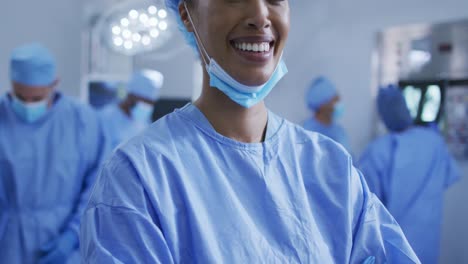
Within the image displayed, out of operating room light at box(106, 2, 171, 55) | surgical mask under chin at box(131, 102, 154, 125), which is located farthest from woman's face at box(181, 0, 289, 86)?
surgical mask under chin at box(131, 102, 154, 125)

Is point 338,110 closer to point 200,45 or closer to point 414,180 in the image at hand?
point 414,180

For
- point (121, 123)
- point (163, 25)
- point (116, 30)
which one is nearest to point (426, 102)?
point (163, 25)

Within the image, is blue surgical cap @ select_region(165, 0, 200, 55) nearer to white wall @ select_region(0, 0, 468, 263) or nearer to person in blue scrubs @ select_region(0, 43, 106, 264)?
person in blue scrubs @ select_region(0, 43, 106, 264)

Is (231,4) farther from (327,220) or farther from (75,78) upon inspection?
(75,78)

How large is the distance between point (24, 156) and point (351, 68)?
2.42 m

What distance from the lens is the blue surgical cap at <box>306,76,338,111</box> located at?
10.5 feet

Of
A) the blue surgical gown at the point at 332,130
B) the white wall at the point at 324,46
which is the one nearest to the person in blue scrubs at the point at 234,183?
the blue surgical gown at the point at 332,130

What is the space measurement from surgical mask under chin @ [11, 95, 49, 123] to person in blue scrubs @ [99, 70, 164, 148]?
1.46 meters

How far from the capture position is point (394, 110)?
2564 mm

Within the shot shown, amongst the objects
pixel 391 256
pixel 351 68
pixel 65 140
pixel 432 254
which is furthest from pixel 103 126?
pixel 351 68

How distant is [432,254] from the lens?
2545 mm

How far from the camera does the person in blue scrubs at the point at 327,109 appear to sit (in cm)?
321

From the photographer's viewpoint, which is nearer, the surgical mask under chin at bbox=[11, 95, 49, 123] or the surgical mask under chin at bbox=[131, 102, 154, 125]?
the surgical mask under chin at bbox=[11, 95, 49, 123]

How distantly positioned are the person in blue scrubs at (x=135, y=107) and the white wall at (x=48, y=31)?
37 centimetres
